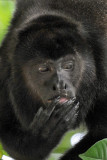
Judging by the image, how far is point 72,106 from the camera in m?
3.40

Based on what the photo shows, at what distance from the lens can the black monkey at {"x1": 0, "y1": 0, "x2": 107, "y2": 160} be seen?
3438 millimetres

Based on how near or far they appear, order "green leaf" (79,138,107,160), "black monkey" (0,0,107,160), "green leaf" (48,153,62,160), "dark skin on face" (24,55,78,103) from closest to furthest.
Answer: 1. "green leaf" (79,138,107,160)
2. "dark skin on face" (24,55,78,103)
3. "black monkey" (0,0,107,160)
4. "green leaf" (48,153,62,160)

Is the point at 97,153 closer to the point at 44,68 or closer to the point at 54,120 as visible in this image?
the point at 54,120

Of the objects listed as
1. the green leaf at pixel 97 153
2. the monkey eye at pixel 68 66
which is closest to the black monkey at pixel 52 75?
the monkey eye at pixel 68 66

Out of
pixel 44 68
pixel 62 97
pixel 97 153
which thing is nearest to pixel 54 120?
pixel 62 97

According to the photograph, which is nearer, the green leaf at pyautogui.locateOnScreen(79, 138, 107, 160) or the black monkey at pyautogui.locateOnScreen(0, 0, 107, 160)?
the green leaf at pyautogui.locateOnScreen(79, 138, 107, 160)

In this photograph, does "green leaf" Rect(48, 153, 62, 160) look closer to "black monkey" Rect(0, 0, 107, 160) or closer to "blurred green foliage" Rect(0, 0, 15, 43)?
"black monkey" Rect(0, 0, 107, 160)

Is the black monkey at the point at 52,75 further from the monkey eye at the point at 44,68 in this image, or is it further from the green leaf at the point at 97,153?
the green leaf at the point at 97,153

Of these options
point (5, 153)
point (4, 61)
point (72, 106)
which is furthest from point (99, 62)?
point (5, 153)

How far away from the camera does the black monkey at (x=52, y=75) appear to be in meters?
3.44

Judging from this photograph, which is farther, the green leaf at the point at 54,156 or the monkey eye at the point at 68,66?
the green leaf at the point at 54,156

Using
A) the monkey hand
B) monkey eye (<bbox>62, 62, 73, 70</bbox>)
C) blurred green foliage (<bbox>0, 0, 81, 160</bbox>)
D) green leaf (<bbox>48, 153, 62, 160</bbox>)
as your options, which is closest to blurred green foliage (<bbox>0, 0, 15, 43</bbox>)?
blurred green foliage (<bbox>0, 0, 81, 160</bbox>)

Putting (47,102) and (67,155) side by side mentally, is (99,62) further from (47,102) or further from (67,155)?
(67,155)

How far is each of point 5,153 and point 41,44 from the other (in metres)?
1.35
